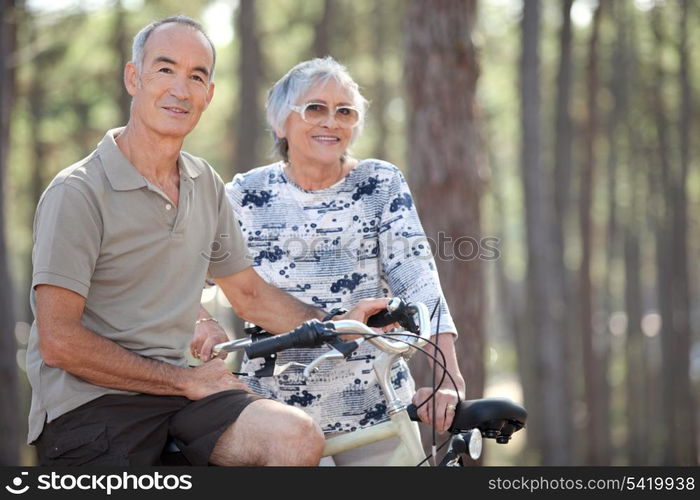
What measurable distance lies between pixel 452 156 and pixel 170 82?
4.73m

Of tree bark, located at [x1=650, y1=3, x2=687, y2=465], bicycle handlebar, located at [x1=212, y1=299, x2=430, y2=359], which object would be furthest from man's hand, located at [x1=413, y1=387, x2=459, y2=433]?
tree bark, located at [x1=650, y1=3, x2=687, y2=465]

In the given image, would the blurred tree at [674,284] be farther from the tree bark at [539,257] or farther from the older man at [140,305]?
the older man at [140,305]

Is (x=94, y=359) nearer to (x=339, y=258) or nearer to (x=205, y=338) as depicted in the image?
(x=205, y=338)

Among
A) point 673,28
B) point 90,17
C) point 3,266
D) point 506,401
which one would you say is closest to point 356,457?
point 506,401

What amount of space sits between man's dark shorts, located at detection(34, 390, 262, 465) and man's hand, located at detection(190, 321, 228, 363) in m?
0.49

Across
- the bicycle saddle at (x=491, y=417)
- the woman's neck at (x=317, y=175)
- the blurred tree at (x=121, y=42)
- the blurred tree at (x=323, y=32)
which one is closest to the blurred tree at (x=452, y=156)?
the woman's neck at (x=317, y=175)

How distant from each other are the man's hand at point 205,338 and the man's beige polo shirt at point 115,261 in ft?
1.18

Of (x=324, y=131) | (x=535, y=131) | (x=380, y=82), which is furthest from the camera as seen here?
(x=380, y=82)

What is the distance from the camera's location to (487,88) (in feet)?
83.1

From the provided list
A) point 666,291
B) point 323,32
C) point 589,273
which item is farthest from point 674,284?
point 323,32

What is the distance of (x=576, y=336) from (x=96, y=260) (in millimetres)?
22249

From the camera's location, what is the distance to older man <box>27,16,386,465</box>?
3.17 metres

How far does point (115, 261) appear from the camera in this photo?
3.30m

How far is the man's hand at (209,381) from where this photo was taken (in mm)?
3391
